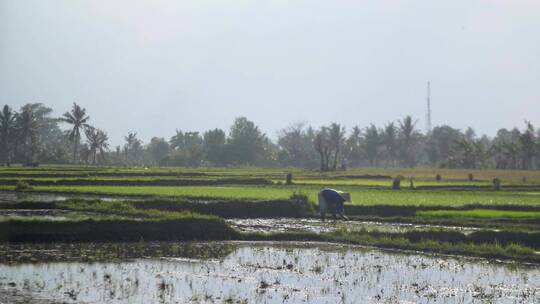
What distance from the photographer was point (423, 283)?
11719mm

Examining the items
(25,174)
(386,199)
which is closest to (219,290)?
(386,199)

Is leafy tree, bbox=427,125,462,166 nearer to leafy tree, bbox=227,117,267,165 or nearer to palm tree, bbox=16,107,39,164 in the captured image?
leafy tree, bbox=227,117,267,165

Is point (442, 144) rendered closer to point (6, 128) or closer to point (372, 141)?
point (372, 141)

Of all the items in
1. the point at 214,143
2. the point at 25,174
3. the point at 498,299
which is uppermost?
the point at 214,143

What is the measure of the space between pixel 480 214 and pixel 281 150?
230ft

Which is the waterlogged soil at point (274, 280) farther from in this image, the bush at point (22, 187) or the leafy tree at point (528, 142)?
the leafy tree at point (528, 142)

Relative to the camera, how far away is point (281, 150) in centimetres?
9225

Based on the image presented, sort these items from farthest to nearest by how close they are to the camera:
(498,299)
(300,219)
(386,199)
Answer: (386,199) → (300,219) → (498,299)

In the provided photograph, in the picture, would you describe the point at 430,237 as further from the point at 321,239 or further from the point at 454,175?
the point at 454,175

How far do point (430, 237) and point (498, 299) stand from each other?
6.94 metres

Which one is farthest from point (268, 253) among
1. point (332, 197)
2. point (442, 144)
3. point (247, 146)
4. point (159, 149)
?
point (159, 149)

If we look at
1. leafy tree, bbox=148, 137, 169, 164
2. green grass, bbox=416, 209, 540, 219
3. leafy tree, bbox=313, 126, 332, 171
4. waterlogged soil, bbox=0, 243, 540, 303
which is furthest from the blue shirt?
leafy tree, bbox=148, 137, 169, 164

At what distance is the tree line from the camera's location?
67500 mm

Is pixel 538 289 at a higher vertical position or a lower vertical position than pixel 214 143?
lower
